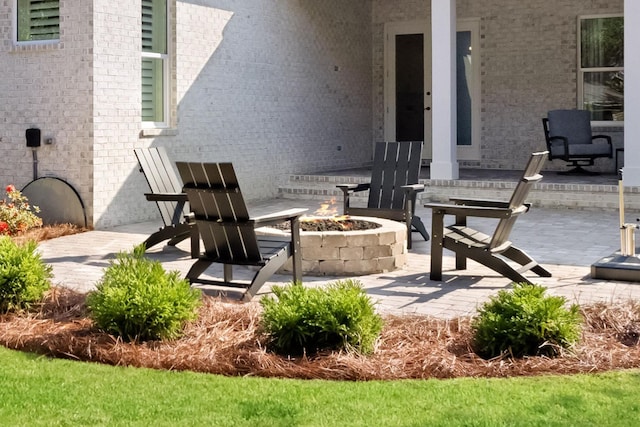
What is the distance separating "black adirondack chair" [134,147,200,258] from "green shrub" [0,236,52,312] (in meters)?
2.14

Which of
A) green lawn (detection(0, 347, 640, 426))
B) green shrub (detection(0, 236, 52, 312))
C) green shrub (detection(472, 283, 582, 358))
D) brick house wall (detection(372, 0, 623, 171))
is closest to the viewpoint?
green lawn (detection(0, 347, 640, 426))

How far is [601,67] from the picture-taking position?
49.6ft

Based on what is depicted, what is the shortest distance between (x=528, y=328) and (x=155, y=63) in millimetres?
7865

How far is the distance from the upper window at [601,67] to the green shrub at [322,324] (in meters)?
11.3

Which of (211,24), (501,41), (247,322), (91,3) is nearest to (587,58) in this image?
(501,41)

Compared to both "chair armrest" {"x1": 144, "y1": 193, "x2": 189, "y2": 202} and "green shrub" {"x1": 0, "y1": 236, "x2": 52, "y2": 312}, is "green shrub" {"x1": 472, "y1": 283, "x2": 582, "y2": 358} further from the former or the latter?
"chair armrest" {"x1": 144, "y1": 193, "x2": 189, "y2": 202}

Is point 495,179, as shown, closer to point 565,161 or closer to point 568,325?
point 565,161

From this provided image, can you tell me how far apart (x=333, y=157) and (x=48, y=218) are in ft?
19.3

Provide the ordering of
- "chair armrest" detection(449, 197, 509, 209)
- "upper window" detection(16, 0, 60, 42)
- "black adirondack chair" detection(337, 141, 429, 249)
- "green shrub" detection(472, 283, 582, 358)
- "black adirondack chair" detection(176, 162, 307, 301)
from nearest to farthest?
"green shrub" detection(472, 283, 582, 358)
"black adirondack chair" detection(176, 162, 307, 301)
"chair armrest" detection(449, 197, 509, 209)
"black adirondack chair" detection(337, 141, 429, 249)
"upper window" detection(16, 0, 60, 42)

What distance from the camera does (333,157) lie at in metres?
15.6

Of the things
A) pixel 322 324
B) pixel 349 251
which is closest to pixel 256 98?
pixel 349 251

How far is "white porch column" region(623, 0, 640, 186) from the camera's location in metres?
11.7

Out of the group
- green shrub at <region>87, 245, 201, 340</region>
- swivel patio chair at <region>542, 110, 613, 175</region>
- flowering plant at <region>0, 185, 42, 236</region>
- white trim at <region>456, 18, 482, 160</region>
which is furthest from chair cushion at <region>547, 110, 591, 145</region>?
green shrub at <region>87, 245, 201, 340</region>

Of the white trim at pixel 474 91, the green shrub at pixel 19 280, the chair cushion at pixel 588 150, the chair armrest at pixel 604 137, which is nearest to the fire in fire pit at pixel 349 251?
the green shrub at pixel 19 280
